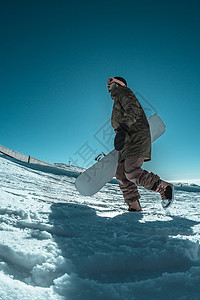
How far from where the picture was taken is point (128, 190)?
2.35 m

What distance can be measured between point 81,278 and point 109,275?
0.35 feet

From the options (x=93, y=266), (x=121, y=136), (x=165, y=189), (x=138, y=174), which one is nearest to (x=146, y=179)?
(x=138, y=174)

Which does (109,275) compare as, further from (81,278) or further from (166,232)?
(166,232)

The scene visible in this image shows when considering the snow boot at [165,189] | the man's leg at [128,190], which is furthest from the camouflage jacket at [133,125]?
the snow boot at [165,189]

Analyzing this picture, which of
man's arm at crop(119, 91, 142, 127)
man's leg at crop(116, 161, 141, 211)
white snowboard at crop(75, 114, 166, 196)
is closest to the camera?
man's arm at crop(119, 91, 142, 127)

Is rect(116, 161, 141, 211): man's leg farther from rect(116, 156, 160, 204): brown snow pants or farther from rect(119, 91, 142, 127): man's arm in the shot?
rect(119, 91, 142, 127): man's arm

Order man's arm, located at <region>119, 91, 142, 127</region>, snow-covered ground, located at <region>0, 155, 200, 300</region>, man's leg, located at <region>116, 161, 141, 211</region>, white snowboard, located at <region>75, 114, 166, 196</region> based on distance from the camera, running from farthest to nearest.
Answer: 1. white snowboard, located at <region>75, 114, 166, 196</region>
2. man's leg, located at <region>116, 161, 141, 211</region>
3. man's arm, located at <region>119, 91, 142, 127</region>
4. snow-covered ground, located at <region>0, 155, 200, 300</region>

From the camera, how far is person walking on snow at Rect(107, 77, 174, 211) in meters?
2.20

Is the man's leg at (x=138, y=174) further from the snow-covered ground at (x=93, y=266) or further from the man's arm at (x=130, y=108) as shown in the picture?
the snow-covered ground at (x=93, y=266)

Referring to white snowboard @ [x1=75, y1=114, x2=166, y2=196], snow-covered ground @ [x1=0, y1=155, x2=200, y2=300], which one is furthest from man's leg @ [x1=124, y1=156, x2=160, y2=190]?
snow-covered ground @ [x1=0, y1=155, x2=200, y2=300]

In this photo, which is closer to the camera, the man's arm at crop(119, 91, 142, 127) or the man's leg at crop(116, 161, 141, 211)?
the man's arm at crop(119, 91, 142, 127)

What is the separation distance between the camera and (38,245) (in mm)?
803

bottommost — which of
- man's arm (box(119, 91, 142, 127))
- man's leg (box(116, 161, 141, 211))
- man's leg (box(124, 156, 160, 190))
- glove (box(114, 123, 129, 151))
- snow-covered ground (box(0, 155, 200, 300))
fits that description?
snow-covered ground (box(0, 155, 200, 300))

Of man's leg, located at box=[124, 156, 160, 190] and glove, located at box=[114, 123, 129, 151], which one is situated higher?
glove, located at box=[114, 123, 129, 151]
